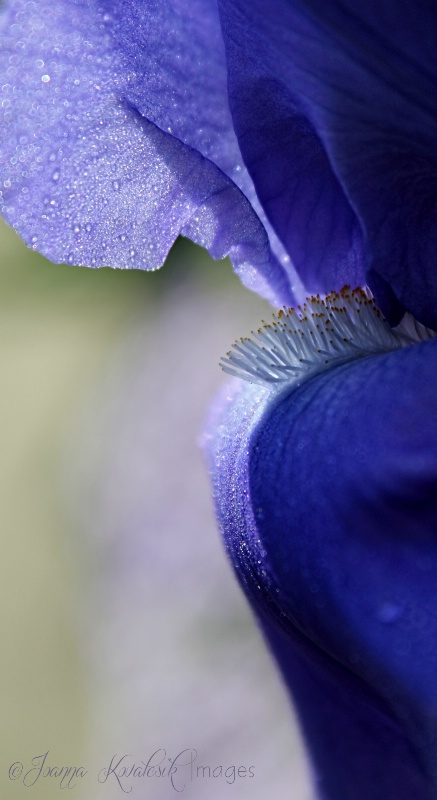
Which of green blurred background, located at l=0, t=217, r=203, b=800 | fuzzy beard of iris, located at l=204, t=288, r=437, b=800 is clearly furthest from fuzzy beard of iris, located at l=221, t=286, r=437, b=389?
green blurred background, located at l=0, t=217, r=203, b=800

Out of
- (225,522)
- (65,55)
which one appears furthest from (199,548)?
(65,55)

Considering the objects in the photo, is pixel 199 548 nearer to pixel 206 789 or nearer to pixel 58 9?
pixel 206 789

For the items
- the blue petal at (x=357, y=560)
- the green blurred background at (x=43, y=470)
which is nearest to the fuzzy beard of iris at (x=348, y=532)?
the blue petal at (x=357, y=560)

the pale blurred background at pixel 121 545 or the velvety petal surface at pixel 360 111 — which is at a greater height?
the velvety petal surface at pixel 360 111

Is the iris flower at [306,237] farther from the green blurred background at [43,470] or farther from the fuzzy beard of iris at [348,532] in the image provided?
the green blurred background at [43,470]

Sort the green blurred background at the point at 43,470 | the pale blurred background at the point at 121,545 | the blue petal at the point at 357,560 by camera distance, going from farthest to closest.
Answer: the green blurred background at the point at 43,470 → the pale blurred background at the point at 121,545 → the blue petal at the point at 357,560

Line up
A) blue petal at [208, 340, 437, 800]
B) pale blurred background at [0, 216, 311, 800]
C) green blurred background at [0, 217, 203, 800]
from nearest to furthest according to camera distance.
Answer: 1. blue petal at [208, 340, 437, 800]
2. pale blurred background at [0, 216, 311, 800]
3. green blurred background at [0, 217, 203, 800]

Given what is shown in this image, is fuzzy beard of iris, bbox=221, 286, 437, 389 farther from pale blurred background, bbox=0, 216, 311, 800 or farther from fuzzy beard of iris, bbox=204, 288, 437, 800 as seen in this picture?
pale blurred background, bbox=0, 216, 311, 800
